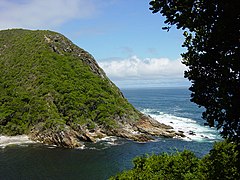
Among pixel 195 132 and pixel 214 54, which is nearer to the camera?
pixel 214 54

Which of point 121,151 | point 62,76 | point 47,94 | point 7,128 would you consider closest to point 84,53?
point 62,76

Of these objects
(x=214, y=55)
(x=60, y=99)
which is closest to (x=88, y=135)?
(x=60, y=99)

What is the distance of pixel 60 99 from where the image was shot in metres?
93.5

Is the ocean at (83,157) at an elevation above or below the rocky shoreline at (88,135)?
below

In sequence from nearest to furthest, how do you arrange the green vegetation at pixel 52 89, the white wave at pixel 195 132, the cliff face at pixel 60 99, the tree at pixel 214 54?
1. the tree at pixel 214 54
2. the white wave at pixel 195 132
3. the cliff face at pixel 60 99
4. the green vegetation at pixel 52 89

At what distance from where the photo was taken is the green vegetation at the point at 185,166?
23156mm

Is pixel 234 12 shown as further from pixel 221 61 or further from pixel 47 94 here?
pixel 47 94

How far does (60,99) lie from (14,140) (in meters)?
21.9

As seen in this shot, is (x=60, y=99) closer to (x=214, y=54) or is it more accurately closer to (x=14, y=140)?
(x=14, y=140)

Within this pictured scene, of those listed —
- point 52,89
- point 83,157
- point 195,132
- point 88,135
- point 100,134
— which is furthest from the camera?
point 52,89

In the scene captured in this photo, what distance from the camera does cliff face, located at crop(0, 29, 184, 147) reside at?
8106 cm

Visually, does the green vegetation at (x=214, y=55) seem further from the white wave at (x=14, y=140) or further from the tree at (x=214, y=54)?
the white wave at (x=14, y=140)

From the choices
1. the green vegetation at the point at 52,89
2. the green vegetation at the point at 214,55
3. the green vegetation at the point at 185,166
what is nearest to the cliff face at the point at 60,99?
the green vegetation at the point at 52,89

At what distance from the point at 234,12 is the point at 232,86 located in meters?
2.54
